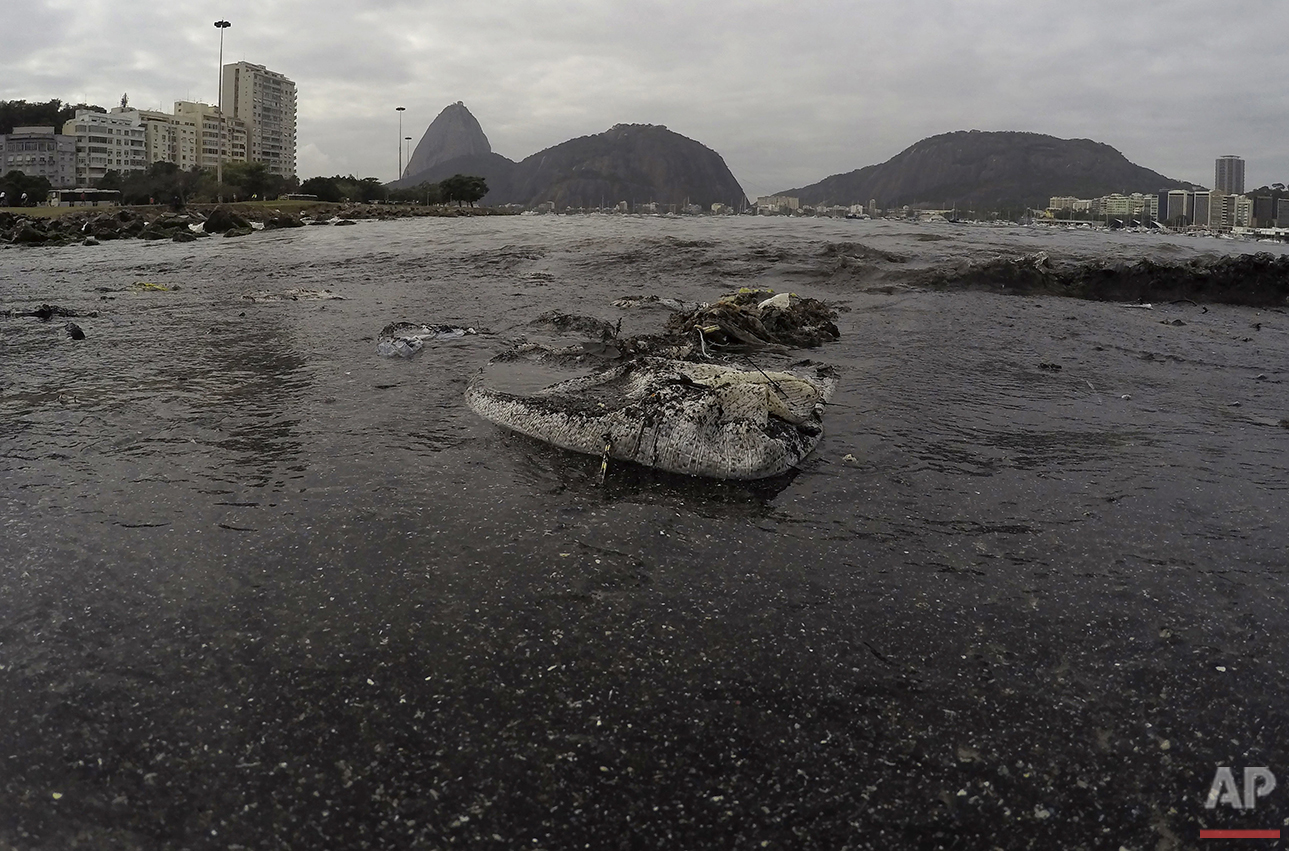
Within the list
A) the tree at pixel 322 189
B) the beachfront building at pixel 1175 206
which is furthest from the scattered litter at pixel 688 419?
the beachfront building at pixel 1175 206

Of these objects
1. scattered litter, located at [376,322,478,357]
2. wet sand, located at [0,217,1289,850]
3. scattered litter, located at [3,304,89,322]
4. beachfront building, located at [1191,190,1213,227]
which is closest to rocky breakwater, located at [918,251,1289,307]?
wet sand, located at [0,217,1289,850]

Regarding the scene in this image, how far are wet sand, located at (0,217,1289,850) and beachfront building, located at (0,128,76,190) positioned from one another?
12789cm

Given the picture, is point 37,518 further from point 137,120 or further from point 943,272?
point 137,120

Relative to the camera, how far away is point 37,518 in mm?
3781

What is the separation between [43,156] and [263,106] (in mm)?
60474

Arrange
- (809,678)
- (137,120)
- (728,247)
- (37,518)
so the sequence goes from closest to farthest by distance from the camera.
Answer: (809,678)
(37,518)
(728,247)
(137,120)

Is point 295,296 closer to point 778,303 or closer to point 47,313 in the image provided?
point 47,313

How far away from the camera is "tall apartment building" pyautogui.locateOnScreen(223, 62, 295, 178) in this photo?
154125 mm

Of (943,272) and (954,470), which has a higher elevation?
(943,272)

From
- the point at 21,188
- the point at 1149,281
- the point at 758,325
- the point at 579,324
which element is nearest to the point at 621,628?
the point at 758,325

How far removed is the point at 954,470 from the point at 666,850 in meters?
3.51

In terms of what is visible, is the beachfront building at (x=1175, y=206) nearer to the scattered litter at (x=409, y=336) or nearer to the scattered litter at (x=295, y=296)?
the scattered litter at (x=295, y=296)

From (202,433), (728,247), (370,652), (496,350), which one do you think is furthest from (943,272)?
(370,652)

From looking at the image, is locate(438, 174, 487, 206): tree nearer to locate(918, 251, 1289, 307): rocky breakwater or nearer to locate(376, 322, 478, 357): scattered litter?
locate(918, 251, 1289, 307): rocky breakwater
